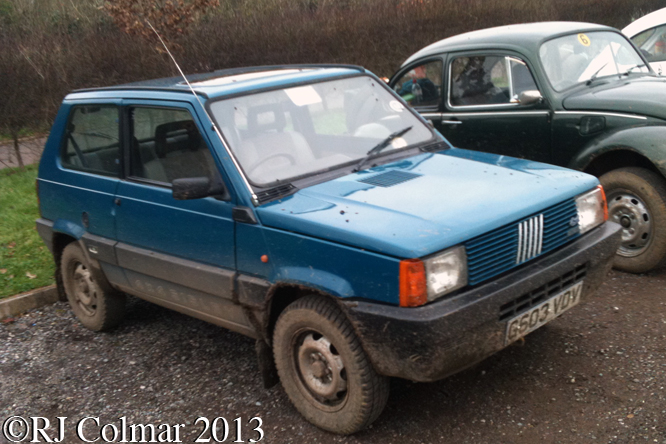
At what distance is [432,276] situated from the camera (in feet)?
10.4

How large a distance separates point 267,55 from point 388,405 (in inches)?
399

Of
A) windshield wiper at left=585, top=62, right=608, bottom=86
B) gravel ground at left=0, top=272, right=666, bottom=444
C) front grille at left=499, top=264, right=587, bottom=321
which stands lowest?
gravel ground at left=0, top=272, right=666, bottom=444

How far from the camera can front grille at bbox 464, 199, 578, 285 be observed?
10.8ft

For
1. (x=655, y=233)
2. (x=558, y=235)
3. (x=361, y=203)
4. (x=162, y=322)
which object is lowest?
(x=162, y=322)

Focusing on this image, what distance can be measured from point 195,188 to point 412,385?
5.56 feet

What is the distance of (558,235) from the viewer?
372 cm

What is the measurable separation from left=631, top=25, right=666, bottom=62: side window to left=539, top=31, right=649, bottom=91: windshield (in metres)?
2.10

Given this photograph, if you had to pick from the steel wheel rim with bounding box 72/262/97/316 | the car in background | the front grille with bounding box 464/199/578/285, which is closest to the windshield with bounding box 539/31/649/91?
the car in background

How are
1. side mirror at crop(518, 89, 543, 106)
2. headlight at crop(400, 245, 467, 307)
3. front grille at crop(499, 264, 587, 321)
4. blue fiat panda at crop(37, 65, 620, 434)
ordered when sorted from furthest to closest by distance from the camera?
side mirror at crop(518, 89, 543, 106)
front grille at crop(499, 264, 587, 321)
blue fiat panda at crop(37, 65, 620, 434)
headlight at crop(400, 245, 467, 307)

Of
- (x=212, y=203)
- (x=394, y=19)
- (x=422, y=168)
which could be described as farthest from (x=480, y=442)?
(x=394, y=19)

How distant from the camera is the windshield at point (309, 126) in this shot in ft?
13.0

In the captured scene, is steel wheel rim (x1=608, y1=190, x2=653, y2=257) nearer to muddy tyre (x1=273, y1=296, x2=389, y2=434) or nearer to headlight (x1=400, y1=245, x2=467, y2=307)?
headlight (x1=400, y1=245, x2=467, y2=307)

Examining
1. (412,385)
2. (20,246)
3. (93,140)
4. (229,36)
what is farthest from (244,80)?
(229,36)

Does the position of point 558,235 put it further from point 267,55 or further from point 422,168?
point 267,55
